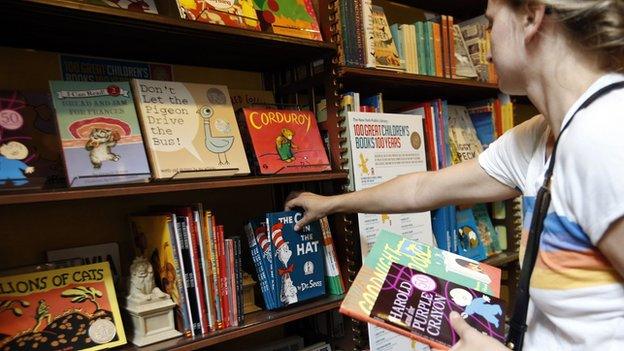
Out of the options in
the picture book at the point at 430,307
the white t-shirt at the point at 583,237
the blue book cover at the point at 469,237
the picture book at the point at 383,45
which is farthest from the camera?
the blue book cover at the point at 469,237

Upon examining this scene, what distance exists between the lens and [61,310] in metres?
0.93

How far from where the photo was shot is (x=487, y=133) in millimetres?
1923

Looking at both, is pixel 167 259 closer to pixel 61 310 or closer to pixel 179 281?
pixel 179 281

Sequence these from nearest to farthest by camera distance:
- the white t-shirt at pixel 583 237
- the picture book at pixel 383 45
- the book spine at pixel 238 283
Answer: the white t-shirt at pixel 583 237 < the book spine at pixel 238 283 < the picture book at pixel 383 45

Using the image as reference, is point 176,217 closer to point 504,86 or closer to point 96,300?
point 96,300

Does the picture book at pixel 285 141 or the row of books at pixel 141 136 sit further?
the picture book at pixel 285 141

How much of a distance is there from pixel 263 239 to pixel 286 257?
0.08 meters

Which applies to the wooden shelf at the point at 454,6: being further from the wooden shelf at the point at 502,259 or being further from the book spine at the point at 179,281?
the book spine at the point at 179,281

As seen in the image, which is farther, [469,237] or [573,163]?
[469,237]

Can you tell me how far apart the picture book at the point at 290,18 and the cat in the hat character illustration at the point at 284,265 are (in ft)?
1.85

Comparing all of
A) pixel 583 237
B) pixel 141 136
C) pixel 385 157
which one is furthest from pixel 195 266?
pixel 583 237

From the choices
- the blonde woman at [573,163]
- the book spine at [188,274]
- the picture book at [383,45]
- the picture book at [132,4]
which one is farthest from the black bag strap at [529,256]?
the picture book at [132,4]

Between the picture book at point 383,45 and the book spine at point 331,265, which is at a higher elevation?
the picture book at point 383,45

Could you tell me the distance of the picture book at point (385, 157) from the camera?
1347 millimetres
